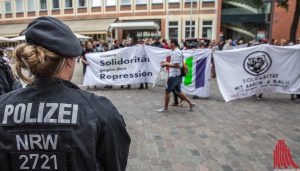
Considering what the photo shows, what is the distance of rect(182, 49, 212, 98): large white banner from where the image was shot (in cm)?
855

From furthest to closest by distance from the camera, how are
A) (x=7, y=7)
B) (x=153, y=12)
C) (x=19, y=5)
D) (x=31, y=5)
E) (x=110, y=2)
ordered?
(x=7, y=7)
(x=19, y=5)
(x=31, y=5)
(x=110, y=2)
(x=153, y=12)

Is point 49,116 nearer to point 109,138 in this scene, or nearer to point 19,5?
point 109,138

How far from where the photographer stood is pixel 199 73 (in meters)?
8.66

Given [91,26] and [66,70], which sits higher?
[91,26]

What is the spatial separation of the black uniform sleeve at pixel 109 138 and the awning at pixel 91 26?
102 ft

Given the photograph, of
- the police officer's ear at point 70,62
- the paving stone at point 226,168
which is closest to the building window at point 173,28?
the paving stone at point 226,168

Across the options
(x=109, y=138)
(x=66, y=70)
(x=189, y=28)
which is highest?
Result: (x=189, y=28)

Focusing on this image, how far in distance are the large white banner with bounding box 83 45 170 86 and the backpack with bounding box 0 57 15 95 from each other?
7.49 metres

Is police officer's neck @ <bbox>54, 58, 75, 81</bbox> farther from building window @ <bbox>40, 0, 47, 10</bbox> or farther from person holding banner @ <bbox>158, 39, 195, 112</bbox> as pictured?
building window @ <bbox>40, 0, 47, 10</bbox>

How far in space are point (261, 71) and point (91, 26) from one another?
28.0 metres

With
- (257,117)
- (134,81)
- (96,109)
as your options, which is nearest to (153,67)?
(134,81)

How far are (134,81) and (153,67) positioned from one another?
0.86 metres

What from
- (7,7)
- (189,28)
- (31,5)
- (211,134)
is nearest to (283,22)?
(189,28)

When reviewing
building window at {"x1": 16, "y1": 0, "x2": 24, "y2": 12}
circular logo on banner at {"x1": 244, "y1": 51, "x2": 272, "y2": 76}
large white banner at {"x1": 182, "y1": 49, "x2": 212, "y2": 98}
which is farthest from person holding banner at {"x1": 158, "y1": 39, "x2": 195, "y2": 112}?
building window at {"x1": 16, "y1": 0, "x2": 24, "y2": 12}
